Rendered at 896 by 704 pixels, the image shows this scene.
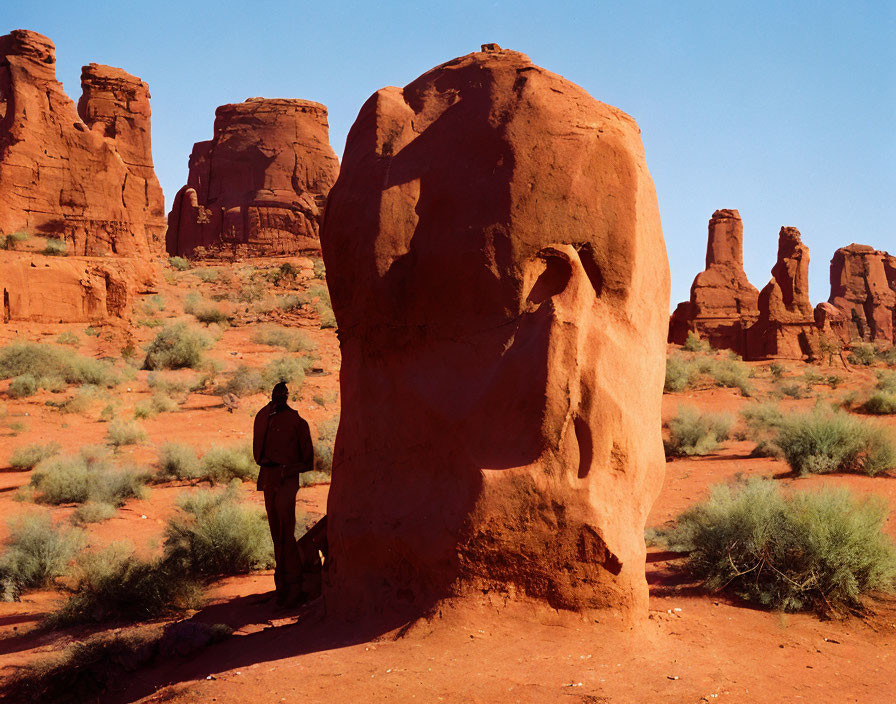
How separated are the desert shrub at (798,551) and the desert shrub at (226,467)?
24.3 feet

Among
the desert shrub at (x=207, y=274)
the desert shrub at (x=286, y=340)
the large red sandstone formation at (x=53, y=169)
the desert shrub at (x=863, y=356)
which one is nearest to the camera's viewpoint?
the desert shrub at (x=286, y=340)

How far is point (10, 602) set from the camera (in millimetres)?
7664

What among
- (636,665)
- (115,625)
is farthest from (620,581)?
(115,625)

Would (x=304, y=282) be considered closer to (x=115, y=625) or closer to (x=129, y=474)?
(x=129, y=474)

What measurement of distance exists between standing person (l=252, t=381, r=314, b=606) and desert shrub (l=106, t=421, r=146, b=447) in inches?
358

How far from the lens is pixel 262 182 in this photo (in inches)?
1779

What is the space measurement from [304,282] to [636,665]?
32.8 m

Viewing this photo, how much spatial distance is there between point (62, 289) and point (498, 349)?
20.4m

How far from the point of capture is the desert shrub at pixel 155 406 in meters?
16.5

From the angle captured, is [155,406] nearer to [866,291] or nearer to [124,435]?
[124,435]

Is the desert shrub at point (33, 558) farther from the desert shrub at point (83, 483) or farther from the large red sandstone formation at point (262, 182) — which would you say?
the large red sandstone formation at point (262, 182)

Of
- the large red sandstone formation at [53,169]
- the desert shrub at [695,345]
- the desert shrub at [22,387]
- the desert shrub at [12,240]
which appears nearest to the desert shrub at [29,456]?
the desert shrub at [22,387]

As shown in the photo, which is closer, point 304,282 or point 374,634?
point 374,634

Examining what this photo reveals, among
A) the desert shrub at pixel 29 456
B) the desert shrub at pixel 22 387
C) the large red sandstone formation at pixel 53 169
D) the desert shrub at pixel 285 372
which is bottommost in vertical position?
the desert shrub at pixel 29 456
